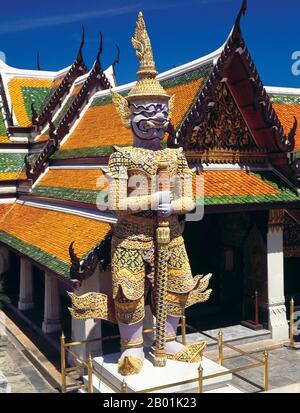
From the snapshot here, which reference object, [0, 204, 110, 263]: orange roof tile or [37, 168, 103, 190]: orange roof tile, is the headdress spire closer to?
[0, 204, 110, 263]: orange roof tile

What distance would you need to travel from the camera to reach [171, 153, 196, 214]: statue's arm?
29.5ft

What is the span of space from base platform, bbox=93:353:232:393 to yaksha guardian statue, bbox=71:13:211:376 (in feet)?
0.50

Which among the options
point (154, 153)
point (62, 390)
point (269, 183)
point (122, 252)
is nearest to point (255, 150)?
point (269, 183)

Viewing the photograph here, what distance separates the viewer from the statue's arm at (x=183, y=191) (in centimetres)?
899

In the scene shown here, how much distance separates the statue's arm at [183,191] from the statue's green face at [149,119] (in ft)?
2.27

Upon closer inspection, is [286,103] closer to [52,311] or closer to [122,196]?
[52,311]

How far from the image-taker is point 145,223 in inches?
352

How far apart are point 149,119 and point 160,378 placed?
428 centimetres

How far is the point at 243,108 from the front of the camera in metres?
12.6

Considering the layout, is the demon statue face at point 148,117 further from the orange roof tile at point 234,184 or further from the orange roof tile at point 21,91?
the orange roof tile at point 21,91

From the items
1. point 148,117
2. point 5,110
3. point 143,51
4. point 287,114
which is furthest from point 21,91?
point 148,117

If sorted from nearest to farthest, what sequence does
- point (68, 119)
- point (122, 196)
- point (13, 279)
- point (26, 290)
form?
1. point (122, 196)
2. point (26, 290)
3. point (68, 119)
4. point (13, 279)

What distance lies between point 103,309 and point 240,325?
568cm

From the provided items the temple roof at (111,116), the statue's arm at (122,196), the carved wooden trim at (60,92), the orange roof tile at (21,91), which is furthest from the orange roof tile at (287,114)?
the orange roof tile at (21,91)
